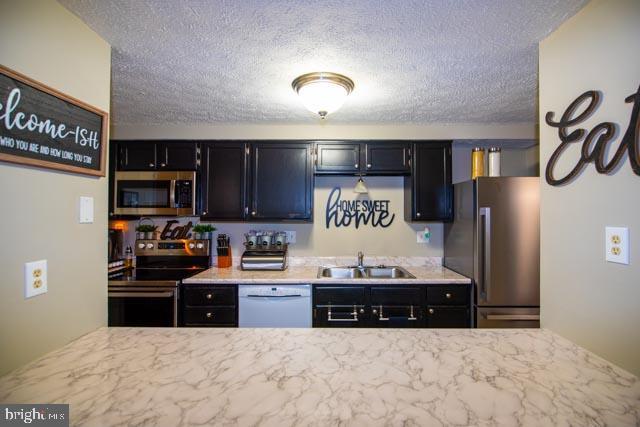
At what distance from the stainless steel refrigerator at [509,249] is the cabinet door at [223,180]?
2.14 meters

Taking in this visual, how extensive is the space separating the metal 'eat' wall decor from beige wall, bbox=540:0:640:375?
1.0 inches

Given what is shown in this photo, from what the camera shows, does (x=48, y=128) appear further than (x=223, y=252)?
No

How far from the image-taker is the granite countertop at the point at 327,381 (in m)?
0.73

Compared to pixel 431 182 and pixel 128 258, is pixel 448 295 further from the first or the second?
pixel 128 258

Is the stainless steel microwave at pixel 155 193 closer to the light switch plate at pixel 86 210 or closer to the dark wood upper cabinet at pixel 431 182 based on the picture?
the light switch plate at pixel 86 210

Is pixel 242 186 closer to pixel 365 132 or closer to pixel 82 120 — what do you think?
pixel 365 132

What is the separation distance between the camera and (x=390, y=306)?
2.55 metres

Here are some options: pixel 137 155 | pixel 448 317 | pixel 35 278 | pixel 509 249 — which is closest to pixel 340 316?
pixel 448 317

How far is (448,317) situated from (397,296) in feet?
1.52

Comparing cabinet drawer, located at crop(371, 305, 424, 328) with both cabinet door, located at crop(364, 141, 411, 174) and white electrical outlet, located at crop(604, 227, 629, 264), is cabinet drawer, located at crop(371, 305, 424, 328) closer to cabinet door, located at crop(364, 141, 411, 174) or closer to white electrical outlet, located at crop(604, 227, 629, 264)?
cabinet door, located at crop(364, 141, 411, 174)

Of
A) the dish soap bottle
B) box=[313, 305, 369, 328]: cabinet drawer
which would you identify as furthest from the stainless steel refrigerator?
the dish soap bottle

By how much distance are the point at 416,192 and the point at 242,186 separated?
1.72 metres

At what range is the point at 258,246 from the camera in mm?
3055

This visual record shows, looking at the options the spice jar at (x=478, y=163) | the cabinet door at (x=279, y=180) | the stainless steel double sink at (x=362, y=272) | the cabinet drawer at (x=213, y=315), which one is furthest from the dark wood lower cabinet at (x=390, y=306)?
the spice jar at (x=478, y=163)
